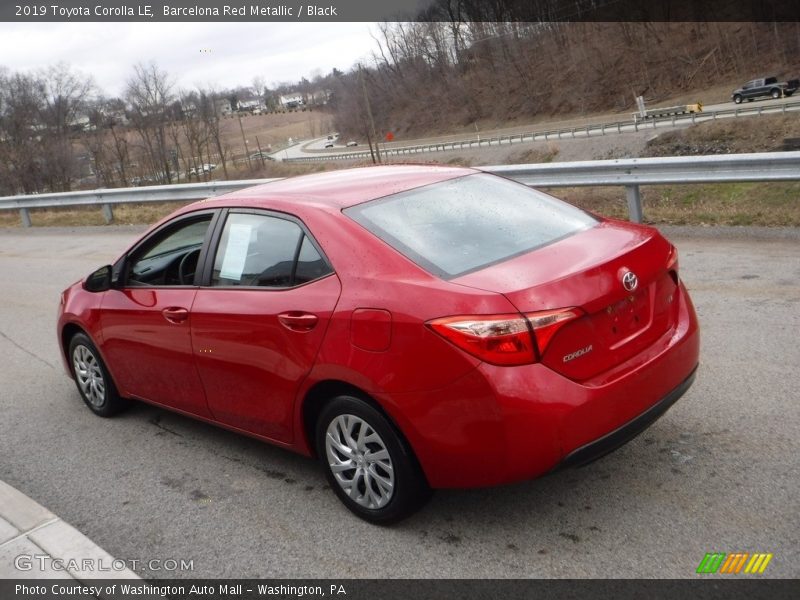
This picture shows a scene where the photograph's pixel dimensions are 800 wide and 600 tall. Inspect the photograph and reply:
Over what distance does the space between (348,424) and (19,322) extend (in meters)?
6.83

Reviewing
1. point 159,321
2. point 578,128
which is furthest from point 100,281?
point 578,128

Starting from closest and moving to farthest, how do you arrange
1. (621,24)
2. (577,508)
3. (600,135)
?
1. (577,508)
2. (600,135)
3. (621,24)

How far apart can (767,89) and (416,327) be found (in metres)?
50.2

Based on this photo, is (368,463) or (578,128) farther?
(578,128)

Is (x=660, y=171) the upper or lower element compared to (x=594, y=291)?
lower

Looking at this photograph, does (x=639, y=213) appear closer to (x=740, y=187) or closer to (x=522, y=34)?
(x=740, y=187)

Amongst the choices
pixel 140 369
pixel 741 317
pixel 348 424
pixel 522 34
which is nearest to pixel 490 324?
pixel 348 424

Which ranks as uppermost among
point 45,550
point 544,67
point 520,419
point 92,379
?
point 544,67

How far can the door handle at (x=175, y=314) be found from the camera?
465cm

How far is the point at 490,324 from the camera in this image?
328 centimetres

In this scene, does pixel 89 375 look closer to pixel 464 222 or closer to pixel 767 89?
pixel 464 222

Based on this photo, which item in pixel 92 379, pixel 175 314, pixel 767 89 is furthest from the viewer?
pixel 767 89

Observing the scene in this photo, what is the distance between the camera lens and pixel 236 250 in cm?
450

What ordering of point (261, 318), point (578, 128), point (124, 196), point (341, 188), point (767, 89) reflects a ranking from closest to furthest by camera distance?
point (261, 318) < point (341, 188) < point (124, 196) < point (767, 89) < point (578, 128)
